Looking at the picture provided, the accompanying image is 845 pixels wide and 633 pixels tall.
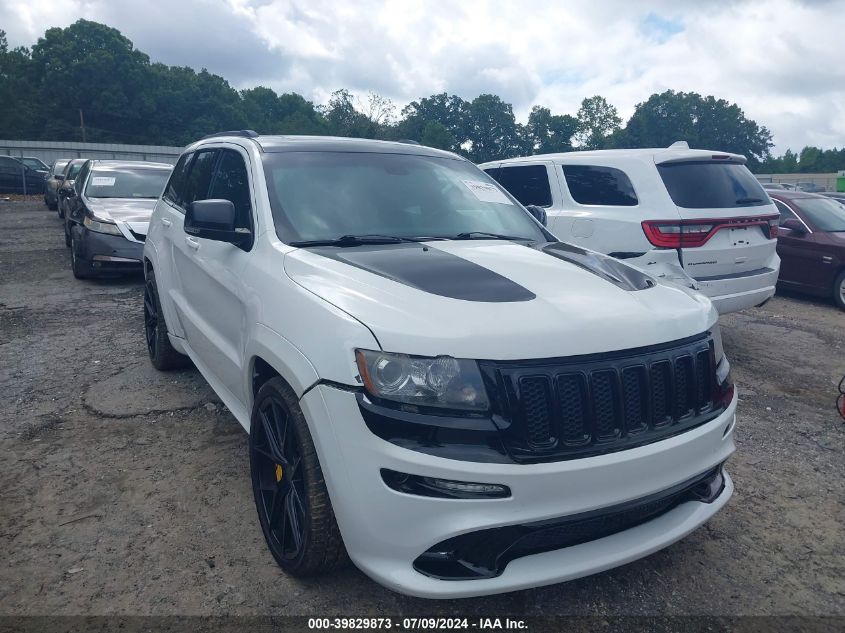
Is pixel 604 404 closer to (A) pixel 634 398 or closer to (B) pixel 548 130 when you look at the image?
(A) pixel 634 398

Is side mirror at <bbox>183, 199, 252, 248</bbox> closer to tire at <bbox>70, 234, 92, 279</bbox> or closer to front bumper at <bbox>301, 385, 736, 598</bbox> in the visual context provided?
front bumper at <bbox>301, 385, 736, 598</bbox>

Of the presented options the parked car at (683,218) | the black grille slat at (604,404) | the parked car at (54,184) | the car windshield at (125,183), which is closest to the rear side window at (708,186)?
the parked car at (683,218)

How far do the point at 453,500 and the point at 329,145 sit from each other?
239 centimetres

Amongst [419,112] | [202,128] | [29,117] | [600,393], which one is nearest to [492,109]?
[419,112]

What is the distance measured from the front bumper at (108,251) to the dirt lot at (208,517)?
10.1ft

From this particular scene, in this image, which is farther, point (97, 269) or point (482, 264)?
point (97, 269)

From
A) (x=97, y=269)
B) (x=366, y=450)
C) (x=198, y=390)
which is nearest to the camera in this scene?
(x=366, y=450)

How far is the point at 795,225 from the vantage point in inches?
369

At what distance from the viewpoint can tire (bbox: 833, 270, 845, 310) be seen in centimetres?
891

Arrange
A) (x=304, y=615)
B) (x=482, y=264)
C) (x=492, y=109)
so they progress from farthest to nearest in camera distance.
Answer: (x=492, y=109), (x=482, y=264), (x=304, y=615)

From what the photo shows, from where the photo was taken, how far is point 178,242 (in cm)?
434

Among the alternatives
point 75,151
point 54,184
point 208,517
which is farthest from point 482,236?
point 75,151

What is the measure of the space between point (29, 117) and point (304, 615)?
7227cm

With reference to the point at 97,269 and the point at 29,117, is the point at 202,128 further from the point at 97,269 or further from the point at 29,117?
the point at 97,269
